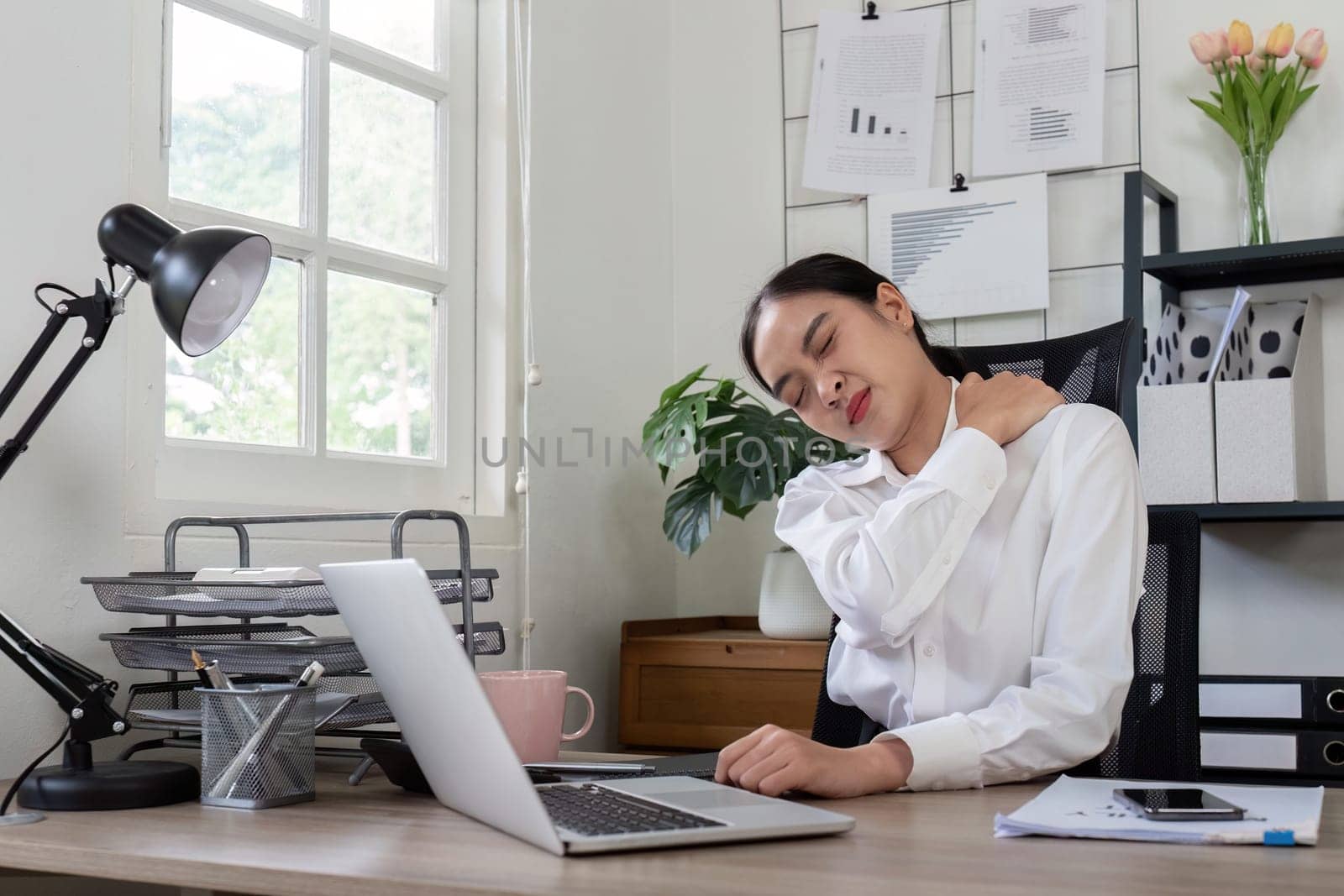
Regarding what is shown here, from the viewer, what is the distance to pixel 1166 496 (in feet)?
6.99

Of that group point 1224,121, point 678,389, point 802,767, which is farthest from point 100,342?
point 1224,121

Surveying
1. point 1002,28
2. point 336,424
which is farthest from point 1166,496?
point 336,424

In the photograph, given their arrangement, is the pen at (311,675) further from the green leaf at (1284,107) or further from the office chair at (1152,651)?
the green leaf at (1284,107)

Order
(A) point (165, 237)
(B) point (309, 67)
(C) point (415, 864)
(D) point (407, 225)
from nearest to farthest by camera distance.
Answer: (C) point (415, 864) < (A) point (165, 237) < (B) point (309, 67) < (D) point (407, 225)

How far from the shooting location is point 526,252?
2.37m

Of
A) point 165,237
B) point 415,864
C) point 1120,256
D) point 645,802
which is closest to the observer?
point 415,864

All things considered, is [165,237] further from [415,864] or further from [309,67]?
[309,67]

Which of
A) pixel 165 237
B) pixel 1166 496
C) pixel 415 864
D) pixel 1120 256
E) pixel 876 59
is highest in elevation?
pixel 876 59

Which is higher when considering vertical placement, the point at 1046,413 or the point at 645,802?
the point at 1046,413

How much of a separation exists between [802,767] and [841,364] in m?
0.53

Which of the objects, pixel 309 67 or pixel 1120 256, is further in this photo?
pixel 1120 256

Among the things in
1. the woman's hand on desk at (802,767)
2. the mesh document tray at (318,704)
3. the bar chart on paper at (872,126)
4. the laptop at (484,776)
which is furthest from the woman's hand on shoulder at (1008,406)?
the bar chart on paper at (872,126)

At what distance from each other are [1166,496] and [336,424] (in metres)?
1.36

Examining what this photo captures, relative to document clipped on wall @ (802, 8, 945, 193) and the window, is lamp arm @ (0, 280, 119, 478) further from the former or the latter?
document clipped on wall @ (802, 8, 945, 193)
